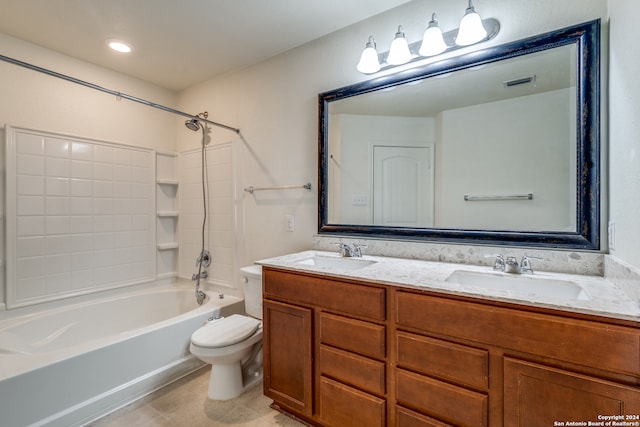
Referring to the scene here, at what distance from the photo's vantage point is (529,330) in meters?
0.98

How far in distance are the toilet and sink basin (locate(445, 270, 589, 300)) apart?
1.29m

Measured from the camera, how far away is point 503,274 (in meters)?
1.34

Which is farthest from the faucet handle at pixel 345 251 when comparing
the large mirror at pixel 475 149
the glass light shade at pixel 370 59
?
the glass light shade at pixel 370 59

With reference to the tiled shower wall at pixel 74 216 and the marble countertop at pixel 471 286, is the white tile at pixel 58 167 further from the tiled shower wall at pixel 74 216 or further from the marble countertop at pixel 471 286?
the marble countertop at pixel 471 286

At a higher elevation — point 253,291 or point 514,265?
point 514,265

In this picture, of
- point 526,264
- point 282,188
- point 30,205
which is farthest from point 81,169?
point 526,264

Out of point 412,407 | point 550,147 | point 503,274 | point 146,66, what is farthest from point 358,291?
point 146,66

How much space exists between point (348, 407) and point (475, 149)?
1438mm

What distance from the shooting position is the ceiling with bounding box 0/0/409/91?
177 centimetres

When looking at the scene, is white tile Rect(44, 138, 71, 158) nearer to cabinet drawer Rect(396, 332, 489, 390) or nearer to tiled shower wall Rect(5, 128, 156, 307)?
tiled shower wall Rect(5, 128, 156, 307)

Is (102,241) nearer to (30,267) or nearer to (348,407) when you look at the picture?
(30,267)

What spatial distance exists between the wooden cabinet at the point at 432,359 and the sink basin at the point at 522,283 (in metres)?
0.22

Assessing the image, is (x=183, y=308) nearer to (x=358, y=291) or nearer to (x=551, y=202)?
(x=358, y=291)

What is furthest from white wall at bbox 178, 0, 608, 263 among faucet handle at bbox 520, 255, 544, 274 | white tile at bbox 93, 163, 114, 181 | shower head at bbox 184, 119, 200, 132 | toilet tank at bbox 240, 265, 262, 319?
Result: faucet handle at bbox 520, 255, 544, 274
